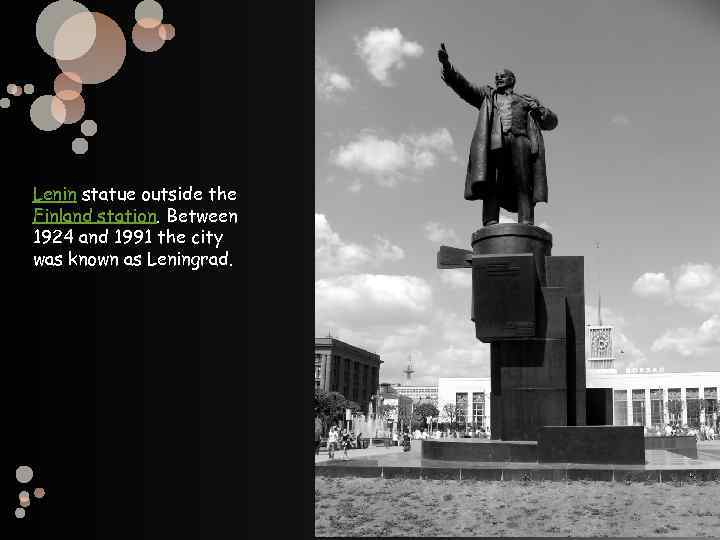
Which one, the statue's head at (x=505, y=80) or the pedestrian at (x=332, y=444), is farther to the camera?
the pedestrian at (x=332, y=444)

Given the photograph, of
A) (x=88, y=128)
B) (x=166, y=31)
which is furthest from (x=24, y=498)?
(x=166, y=31)

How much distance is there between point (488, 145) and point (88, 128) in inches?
298

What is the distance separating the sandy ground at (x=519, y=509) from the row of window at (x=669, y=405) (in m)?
91.3

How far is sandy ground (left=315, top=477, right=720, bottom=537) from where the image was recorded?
267 inches

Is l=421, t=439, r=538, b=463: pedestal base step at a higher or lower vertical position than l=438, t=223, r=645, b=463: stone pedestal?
lower

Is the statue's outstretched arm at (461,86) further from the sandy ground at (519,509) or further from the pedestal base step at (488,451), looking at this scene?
the sandy ground at (519,509)

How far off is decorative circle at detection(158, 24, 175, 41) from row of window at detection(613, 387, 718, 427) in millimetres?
95442

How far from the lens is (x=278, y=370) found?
19.9ft

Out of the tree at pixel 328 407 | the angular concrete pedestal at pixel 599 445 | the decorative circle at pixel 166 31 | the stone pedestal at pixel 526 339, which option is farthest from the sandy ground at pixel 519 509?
the tree at pixel 328 407

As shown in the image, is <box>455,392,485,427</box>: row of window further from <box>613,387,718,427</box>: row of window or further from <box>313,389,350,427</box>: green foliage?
<box>313,389,350,427</box>: green foliage

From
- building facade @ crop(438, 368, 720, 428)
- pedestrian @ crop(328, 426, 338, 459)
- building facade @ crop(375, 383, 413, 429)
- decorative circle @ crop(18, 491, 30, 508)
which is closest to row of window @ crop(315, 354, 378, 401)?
building facade @ crop(375, 383, 413, 429)

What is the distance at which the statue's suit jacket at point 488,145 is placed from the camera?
40.3ft

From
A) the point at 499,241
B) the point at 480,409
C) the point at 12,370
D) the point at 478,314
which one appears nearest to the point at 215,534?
the point at 12,370

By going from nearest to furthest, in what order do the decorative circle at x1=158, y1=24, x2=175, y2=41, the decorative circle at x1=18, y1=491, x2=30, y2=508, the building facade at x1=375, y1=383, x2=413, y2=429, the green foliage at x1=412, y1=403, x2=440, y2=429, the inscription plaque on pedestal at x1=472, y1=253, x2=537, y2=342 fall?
the decorative circle at x1=18, y1=491, x2=30, y2=508
the decorative circle at x1=158, y1=24, x2=175, y2=41
the inscription plaque on pedestal at x1=472, y1=253, x2=537, y2=342
the green foliage at x1=412, y1=403, x2=440, y2=429
the building facade at x1=375, y1=383, x2=413, y2=429
